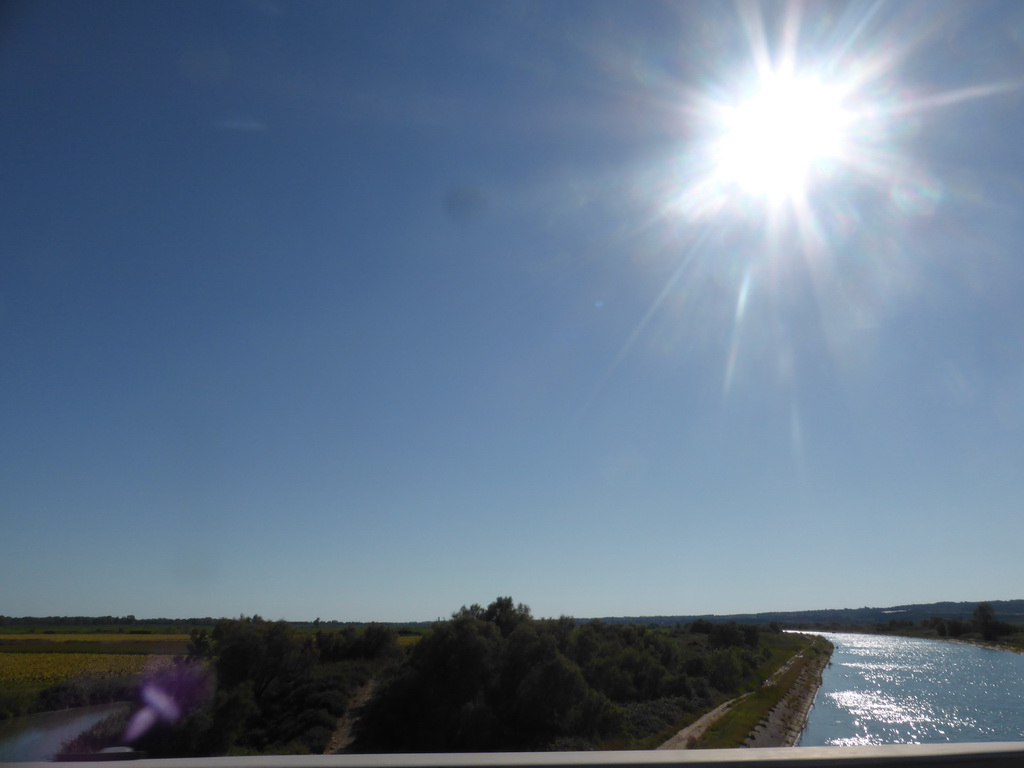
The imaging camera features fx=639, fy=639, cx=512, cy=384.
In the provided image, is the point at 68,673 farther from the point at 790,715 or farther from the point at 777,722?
the point at 790,715

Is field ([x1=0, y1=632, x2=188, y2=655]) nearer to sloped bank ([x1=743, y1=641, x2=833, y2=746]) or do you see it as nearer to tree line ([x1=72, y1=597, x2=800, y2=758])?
tree line ([x1=72, y1=597, x2=800, y2=758])

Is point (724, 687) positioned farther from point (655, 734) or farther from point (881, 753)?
point (881, 753)

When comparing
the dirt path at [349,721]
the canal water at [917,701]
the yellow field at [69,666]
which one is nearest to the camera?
the dirt path at [349,721]

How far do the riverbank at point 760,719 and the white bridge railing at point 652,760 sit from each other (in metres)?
14.6

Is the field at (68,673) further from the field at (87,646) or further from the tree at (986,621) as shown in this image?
the tree at (986,621)

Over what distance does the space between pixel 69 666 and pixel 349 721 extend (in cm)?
1112

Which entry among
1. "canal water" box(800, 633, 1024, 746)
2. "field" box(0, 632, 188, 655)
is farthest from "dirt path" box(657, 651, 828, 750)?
"field" box(0, 632, 188, 655)

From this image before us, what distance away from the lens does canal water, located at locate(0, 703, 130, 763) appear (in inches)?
612

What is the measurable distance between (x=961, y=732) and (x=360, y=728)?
25137 mm

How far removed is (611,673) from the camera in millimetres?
27359

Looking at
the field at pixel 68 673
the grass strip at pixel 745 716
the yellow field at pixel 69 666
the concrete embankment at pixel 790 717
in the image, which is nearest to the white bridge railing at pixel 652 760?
the grass strip at pixel 745 716

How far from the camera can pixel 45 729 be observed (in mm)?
17594

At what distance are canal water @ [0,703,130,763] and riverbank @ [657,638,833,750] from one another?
1588 centimetres

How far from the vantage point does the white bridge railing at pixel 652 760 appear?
68.2 inches
